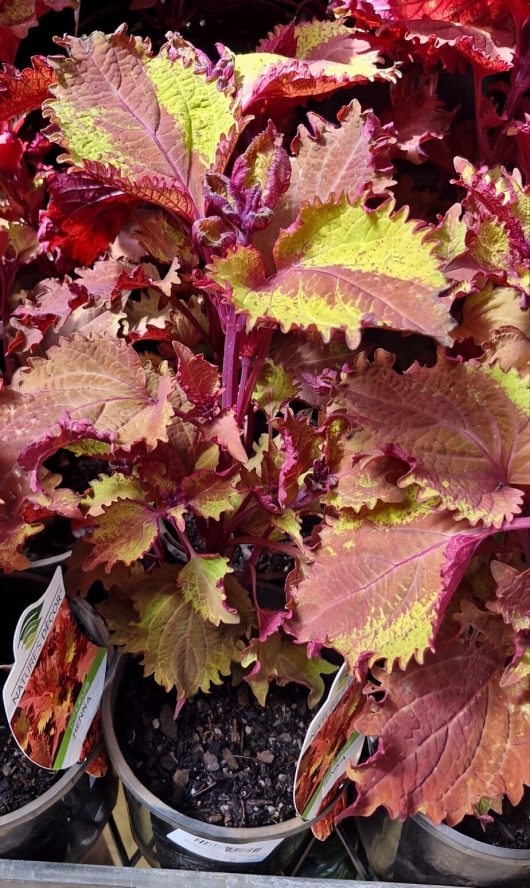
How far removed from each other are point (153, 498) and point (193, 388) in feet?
0.36

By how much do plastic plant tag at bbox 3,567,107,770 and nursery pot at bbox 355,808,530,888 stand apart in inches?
12.3

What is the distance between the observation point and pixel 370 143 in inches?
23.5

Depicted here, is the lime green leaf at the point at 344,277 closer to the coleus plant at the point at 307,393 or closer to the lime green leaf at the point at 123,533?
the coleus plant at the point at 307,393

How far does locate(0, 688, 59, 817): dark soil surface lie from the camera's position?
2.22ft

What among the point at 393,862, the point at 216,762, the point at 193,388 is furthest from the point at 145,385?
the point at 393,862

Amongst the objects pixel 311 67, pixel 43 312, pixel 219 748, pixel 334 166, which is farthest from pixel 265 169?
pixel 219 748

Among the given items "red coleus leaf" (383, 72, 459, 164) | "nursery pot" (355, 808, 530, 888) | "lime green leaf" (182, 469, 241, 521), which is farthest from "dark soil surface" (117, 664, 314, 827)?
"red coleus leaf" (383, 72, 459, 164)

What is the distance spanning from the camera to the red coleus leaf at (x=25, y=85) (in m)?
0.65

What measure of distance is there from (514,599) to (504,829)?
0.28m

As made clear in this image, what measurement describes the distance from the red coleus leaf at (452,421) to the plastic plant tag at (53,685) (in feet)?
0.93

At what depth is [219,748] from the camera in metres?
0.72

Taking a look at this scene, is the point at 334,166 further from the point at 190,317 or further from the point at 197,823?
the point at 197,823

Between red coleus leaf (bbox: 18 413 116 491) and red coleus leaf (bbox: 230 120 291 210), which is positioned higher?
red coleus leaf (bbox: 230 120 291 210)

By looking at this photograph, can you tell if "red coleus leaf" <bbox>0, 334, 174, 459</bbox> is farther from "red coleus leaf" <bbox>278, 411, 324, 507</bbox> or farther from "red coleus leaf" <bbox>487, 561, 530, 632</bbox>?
"red coleus leaf" <bbox>487, 561, 530, 632</bbox>
